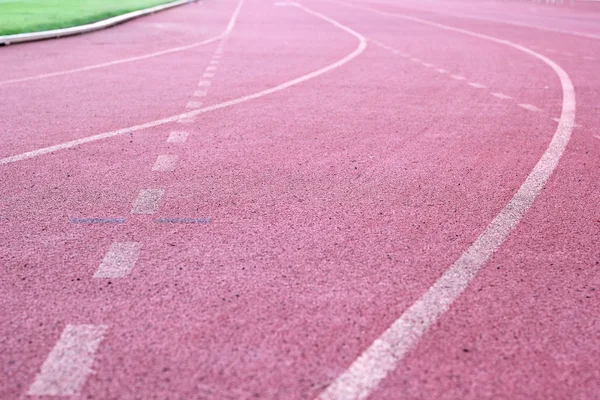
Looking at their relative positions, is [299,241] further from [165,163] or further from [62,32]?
[62,32]

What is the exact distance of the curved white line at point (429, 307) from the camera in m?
2.90

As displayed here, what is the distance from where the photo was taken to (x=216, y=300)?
3.57 meters

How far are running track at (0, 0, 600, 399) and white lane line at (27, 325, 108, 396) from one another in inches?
0.4

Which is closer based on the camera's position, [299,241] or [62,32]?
[299,241]

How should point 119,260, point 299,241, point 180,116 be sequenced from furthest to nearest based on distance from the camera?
point 180,116, point 299,241, point 119,260

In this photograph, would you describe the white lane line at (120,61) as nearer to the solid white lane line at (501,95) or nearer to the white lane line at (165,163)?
the white lane line at (165,163)

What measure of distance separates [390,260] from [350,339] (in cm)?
94

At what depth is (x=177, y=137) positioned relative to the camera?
6.90 meters

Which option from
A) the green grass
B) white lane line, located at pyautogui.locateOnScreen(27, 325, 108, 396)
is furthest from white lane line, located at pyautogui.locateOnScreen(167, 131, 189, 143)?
the green grass

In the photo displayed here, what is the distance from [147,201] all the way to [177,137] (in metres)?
1.93

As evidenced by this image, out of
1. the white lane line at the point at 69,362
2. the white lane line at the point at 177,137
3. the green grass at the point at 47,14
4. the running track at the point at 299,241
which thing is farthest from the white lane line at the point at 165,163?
the green grass at the point at 47,14

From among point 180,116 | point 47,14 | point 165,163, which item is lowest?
point 47,14

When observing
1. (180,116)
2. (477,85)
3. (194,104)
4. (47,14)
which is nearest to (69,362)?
(180,116)

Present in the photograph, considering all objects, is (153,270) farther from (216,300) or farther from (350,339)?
(350,339)
